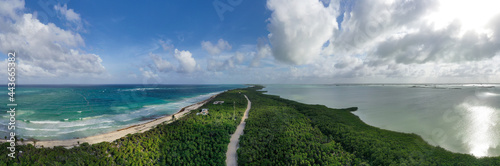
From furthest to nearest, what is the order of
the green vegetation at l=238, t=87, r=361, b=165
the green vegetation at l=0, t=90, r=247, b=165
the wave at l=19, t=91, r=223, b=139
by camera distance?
the wave at l=19, t=91, r=223, b=139
the green vegetation at l=238, t=87, r=361, b=165
the green vegetation at l=0, t=90, r=247, b=165

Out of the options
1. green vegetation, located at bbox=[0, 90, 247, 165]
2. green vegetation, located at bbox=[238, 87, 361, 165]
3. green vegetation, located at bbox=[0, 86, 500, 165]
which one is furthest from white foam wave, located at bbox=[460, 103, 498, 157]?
green vegetation, located at bbox=[0, 90, 247, 165]

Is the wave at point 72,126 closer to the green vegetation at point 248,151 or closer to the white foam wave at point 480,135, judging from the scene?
the green vegetation at point 248,151

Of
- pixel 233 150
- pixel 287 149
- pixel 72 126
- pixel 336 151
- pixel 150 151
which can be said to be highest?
pixel 72 126

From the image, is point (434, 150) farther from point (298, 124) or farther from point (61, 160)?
point (61, 160)

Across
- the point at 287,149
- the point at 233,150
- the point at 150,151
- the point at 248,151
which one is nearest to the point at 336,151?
the point at 287,149

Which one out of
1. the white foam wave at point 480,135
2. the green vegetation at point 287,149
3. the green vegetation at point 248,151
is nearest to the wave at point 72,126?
the green vegetation at point 248,151

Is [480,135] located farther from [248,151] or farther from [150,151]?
[150,151]

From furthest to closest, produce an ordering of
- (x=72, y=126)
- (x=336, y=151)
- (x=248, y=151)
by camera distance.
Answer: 1. (x=72, y=126)
2. (x=336, y=151)
3. (x=248, y=151)

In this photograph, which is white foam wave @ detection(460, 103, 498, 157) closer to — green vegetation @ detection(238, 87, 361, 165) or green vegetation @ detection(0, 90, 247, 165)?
green vegetation @ detection(238, 87, 361, 165)
